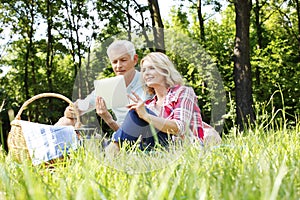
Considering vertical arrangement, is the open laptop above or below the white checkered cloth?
above

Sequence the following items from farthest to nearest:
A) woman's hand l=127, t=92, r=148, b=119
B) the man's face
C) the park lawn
Answer: 1. woman's hand l=127, t=92, r=148, b=119
2. the man's face
3. the park lawn

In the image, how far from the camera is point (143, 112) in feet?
6.34

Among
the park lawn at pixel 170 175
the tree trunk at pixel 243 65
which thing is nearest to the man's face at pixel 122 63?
the park lawn at pixel 170 175

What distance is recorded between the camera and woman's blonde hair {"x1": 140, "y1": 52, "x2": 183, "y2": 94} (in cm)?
196

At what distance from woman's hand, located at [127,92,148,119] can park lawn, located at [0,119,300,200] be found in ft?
0.64

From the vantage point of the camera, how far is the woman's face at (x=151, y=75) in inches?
79.0

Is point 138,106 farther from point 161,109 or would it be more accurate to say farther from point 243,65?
point 243,65

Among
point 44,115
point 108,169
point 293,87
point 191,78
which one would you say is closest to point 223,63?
point 293,87

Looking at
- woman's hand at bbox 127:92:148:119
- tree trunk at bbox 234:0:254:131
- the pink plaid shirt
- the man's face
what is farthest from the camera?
tree trunk at bbox 234:0:254:131

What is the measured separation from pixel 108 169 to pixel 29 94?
430 inches

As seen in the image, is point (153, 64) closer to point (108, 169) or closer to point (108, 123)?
point (108, 123)

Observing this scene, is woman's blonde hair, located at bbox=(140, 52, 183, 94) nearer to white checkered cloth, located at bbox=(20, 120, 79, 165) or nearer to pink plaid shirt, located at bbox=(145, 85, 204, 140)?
pink plaid shirt, located at bbox=(145, 85, 204, 140)

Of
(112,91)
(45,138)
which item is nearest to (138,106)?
(112,91)

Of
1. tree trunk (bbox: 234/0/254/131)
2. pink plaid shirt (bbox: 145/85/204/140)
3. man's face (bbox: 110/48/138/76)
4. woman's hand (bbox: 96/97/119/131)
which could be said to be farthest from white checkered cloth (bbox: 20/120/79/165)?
tree trunk (bbox: 234/0/254/131)
